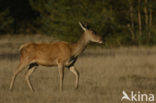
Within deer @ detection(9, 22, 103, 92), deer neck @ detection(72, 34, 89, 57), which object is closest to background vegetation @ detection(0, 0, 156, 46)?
deer neck @ detection(72, 34, 89, 57)

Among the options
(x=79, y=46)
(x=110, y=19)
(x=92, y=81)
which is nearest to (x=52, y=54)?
(x=79, y=46)

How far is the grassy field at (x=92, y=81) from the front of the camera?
37.5ft

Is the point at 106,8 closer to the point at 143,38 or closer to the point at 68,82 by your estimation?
the point at 143,38

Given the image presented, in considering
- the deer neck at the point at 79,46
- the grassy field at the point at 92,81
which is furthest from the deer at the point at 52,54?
the grassy field at the point at 92,81

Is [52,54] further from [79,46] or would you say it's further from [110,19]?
[110,19]

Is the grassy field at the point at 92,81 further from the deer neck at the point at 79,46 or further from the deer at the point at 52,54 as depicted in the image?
the deer neck at the point at 79,46

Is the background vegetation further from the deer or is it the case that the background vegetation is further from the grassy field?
the deer

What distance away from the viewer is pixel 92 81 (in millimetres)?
14555

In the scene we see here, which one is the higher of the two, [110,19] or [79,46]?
[79,46]

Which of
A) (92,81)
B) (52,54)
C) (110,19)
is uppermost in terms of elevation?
(52,54)

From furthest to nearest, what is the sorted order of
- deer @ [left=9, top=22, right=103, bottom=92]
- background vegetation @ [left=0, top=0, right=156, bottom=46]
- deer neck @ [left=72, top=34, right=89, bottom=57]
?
1. background vegetation @ [left=0, top=0, right=156, bottom=46]
2. deer neck @ [left=72, top=34, right=89, bottom=57]
3. deer @ [left=9, top=22, right=103, bottom=92]

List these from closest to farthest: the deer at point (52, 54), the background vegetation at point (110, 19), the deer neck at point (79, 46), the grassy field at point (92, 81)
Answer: the grassy field at point (92, 81) → the deer at point (52, 54) → the deer neck at point (79, 46) → the background vegetation at point (110, 19)

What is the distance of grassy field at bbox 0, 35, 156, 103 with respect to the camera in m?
11.4

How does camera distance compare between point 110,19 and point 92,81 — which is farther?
point 110,19
